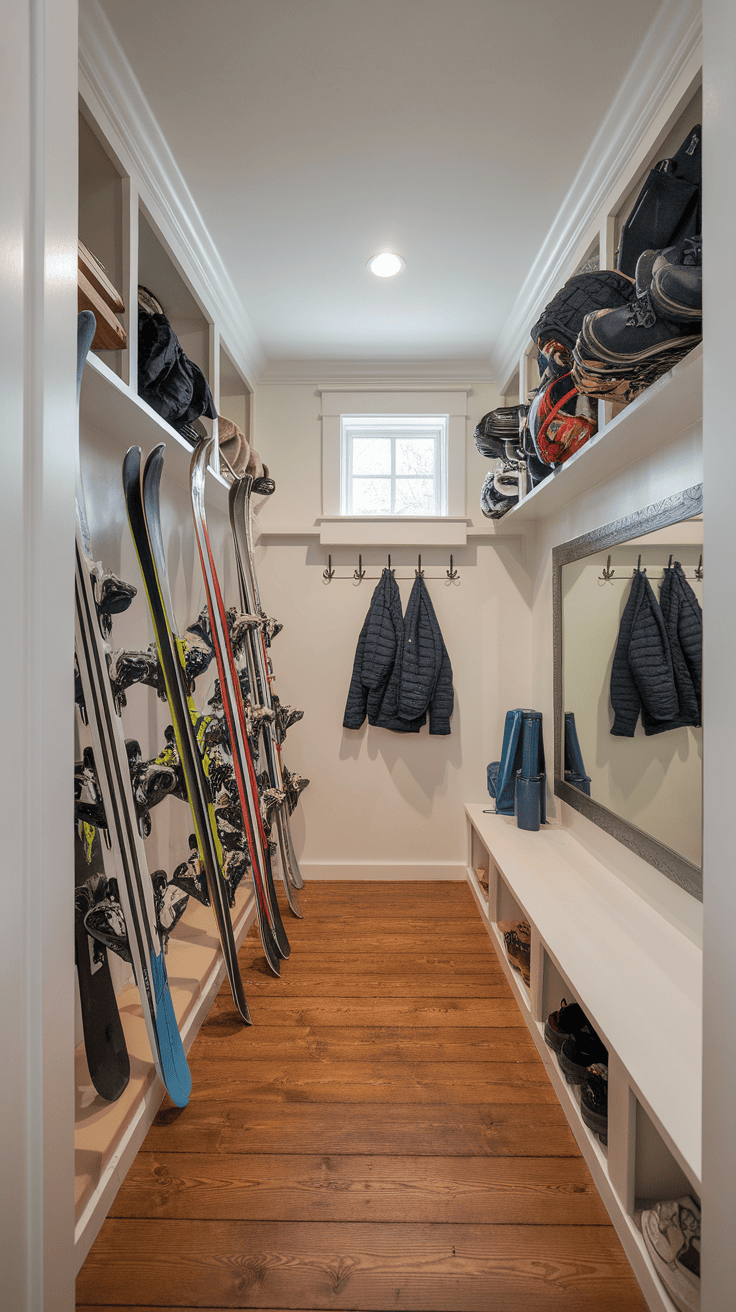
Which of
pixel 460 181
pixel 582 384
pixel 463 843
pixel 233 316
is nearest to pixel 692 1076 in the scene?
pixel 582 384

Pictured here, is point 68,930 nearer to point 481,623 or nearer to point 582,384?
point 582,384

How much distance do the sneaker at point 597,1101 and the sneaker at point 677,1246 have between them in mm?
201

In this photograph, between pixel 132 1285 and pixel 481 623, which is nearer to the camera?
pixel 132 1285

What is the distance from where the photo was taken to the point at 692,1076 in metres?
1.17

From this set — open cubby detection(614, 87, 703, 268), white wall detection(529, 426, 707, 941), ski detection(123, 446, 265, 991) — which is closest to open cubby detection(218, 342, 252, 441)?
white wall detection(529, 426, 707, 941)

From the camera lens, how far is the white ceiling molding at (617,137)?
1.40 meters

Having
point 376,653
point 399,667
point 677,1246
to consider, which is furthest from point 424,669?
point 677,1246

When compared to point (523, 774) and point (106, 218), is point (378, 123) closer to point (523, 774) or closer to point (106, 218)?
point (106, 218)

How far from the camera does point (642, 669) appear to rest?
1.83 m

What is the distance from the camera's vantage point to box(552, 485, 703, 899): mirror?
1.58 meters

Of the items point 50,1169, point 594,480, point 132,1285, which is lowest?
point 132,1285

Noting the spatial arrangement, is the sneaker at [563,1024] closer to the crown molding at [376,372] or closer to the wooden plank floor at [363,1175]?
the wooden plank floor at [363,1175]

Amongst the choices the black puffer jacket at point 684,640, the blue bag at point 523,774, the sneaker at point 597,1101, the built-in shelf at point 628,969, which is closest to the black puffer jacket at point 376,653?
the blue bag at point 523,774

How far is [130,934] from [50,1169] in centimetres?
63
